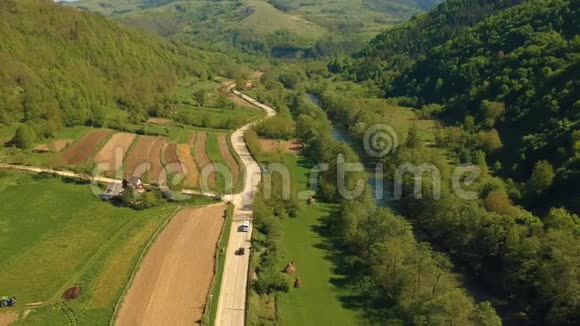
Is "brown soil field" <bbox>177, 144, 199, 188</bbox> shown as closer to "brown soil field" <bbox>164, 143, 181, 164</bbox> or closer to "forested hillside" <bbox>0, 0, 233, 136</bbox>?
"brown soil field" <bbox>164, 143, 181, 164</bbox>

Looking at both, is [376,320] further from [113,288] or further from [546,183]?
[546,183]

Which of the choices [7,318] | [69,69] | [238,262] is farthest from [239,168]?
[69,69]

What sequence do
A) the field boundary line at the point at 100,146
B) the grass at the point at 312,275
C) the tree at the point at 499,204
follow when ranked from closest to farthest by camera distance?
the grass at the point at 312,275 < the tree at the point at 499,204 < the field boundary line at the point at 100,146

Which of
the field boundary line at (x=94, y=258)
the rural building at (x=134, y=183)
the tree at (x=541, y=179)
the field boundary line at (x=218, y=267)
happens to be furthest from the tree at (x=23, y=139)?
the tree at (x=541, y=179)

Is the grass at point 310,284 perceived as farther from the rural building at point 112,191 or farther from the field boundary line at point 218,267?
the rural building at point 112,191

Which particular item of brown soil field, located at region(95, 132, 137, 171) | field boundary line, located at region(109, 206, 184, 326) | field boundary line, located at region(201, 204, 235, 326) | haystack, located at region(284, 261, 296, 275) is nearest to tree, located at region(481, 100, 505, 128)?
field boundary line, located at region(201, 204, 235, 326)

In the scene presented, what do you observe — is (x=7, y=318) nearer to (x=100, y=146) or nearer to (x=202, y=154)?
(x=100, y=146)
